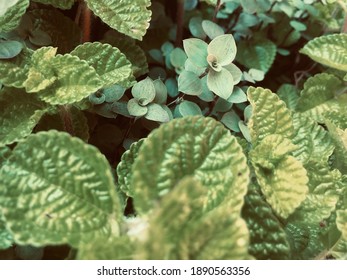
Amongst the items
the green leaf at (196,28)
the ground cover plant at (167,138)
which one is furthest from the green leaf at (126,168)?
the green leaf at (196,28)

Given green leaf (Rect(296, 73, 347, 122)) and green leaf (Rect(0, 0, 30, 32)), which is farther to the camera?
green leaf (Rect(296, 73, 347, 122))

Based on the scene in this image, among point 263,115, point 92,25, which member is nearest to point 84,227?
point 263,115

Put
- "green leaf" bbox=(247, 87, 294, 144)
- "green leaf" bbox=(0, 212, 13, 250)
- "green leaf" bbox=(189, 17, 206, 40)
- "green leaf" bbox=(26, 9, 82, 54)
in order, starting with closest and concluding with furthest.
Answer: "green leaf" bbox=(0, 212, 13, 250)
"green leaf" bbox=(247, 87, 294, 144)
"green leaf" bbox=(26, 9, 82, 54)
"green leaf" bbox=(189, 17, 206, 40)

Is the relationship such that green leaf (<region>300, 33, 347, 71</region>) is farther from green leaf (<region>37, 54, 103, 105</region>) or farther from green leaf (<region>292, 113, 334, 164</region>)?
green leaf (<region>37, 54, 103, 105</region>)

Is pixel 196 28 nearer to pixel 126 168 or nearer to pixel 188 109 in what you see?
pixel 188 109

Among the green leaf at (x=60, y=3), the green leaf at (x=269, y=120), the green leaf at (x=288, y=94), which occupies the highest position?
the green leaf at (x=269, y=120)

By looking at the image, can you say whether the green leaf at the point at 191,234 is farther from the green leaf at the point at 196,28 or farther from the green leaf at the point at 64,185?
the green leaf at the point at 196,28

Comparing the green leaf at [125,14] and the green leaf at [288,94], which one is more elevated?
the green leaf at [125,14]

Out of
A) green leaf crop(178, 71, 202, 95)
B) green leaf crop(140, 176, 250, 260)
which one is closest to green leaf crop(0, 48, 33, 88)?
green leaf crop(178, 71, 202, 95)
